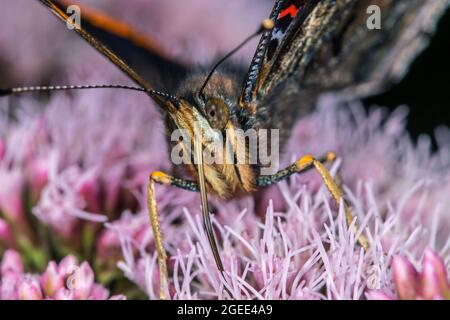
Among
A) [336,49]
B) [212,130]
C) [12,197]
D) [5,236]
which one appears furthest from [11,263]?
[336,49]

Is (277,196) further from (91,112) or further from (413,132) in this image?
(413,132)

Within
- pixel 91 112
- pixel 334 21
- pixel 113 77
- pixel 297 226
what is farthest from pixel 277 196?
pixel 113 77

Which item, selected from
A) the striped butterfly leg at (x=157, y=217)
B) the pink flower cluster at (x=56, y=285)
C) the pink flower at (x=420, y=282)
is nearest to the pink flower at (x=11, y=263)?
the pink flower cluster at (x=56, y=285)

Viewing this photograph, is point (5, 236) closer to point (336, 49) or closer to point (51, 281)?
point (51, 281)

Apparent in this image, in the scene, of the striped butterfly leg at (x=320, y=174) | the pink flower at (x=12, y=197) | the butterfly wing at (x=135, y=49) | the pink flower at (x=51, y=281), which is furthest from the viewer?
the pink flower at (x=12, y=197)

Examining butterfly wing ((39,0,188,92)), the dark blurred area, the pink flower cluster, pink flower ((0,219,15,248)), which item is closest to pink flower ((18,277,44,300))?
the pink flower cluster

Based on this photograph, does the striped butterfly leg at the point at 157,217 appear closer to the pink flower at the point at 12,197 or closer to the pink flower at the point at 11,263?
the pink flower at the point at 11,263

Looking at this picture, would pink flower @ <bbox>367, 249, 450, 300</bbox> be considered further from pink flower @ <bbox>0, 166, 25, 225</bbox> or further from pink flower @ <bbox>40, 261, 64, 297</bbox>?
pink flower @ <bbox>0, 166, 25, 225</bbox>
